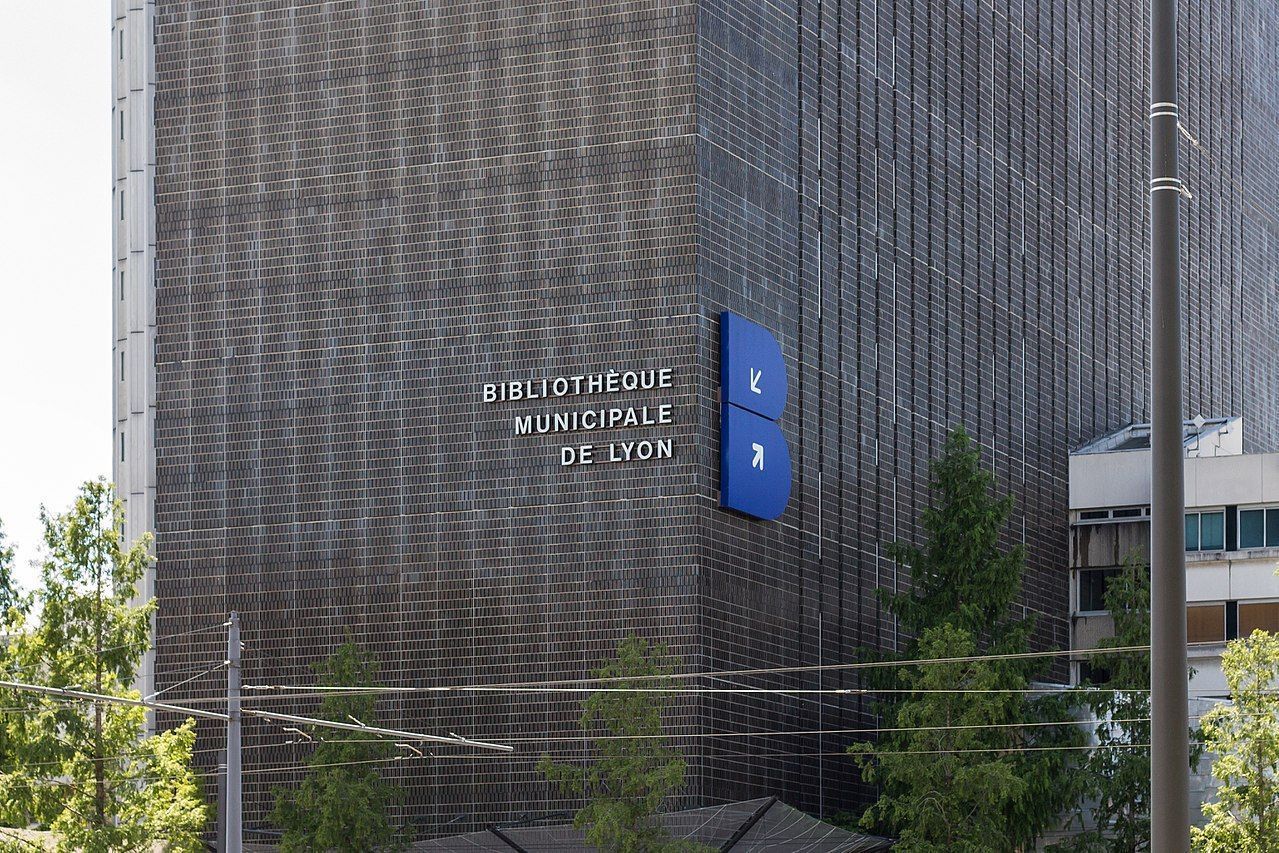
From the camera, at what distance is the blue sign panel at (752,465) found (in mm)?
53906

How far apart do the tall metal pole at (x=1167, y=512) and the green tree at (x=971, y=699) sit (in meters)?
33.1

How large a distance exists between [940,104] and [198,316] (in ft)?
76.1

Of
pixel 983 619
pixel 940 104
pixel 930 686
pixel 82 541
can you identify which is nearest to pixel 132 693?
pixel 82 541

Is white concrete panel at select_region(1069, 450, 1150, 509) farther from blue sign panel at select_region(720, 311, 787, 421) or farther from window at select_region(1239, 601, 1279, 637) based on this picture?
blue sign panel at select_region(720, 311, 787, 421)

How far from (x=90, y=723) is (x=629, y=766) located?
12.1 metres

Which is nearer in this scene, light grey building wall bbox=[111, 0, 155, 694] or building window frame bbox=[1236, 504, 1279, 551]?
light grey building wall bbox=[111, 0, 155, 694]

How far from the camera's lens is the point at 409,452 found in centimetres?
5609

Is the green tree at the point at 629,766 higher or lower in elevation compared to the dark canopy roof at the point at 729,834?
higher

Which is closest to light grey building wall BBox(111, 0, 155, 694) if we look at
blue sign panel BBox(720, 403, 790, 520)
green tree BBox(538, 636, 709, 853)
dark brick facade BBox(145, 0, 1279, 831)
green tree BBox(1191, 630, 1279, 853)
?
dark brick facade BBox(145, 0, 1279, 831)

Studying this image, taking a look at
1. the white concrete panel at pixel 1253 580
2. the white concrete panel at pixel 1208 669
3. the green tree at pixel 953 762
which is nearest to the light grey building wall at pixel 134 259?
the green tree at pixel 953 762

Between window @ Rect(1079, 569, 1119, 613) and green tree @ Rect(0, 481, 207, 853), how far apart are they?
39.7 meters

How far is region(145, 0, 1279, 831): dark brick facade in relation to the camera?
54000 mm

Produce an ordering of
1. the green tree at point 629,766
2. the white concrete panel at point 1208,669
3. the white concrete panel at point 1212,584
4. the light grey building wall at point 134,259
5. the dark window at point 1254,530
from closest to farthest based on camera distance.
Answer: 1. the green tree at point 629,766
2. the light grey building wall at point 134,259
3. the white concrete panel at point 1208,669
4. the white concrete panel at point 1212,584
5. the dark window at point 1254,530

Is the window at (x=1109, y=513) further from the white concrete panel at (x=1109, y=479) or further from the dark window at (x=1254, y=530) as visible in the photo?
the dark window at (x=1254, y=530)
